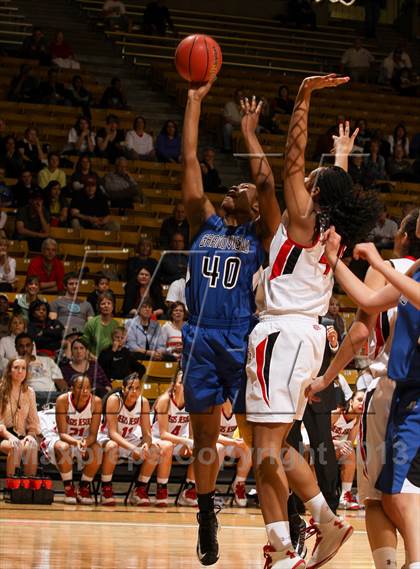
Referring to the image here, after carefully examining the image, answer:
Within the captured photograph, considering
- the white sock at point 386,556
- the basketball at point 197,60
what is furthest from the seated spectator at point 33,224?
the white sock at point 386,556

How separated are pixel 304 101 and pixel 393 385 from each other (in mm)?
1594

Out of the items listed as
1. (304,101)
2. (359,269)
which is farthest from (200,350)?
(359,269)

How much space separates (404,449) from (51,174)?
9772 mm

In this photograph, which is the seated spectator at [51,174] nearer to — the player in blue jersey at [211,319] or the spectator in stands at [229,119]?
the spectator in stands at [229,119]

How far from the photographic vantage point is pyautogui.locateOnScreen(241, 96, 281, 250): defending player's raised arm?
5613mm

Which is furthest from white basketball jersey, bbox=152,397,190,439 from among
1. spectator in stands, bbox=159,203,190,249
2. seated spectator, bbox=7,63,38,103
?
seated spectator, bbox=7,63,38,103

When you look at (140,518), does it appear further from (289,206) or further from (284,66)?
(284,66)

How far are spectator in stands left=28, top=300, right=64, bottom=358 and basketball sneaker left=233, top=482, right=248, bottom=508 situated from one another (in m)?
2.22

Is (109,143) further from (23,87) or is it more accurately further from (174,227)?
(174,227)

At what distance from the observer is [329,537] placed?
576 centimetres

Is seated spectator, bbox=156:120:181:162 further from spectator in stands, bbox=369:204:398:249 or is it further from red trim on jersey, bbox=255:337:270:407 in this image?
red trim on jersey, bbox=255:337:270:407

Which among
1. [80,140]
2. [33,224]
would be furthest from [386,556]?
[80,140]

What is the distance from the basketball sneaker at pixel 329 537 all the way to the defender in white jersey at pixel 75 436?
4.43 metres

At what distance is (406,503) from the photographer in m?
4.40
